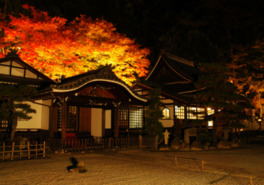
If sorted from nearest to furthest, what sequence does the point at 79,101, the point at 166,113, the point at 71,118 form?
the point at 79,101, the point at 71,118, the point at 166,113

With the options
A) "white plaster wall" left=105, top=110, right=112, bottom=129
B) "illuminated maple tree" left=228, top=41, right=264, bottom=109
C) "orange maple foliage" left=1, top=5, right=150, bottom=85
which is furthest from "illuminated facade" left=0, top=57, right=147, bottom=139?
"illuminated maple tree" left=228, top=41, right=264, bottom=109

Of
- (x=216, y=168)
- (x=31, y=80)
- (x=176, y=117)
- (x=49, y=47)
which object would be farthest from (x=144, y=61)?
(x=216, y=168)

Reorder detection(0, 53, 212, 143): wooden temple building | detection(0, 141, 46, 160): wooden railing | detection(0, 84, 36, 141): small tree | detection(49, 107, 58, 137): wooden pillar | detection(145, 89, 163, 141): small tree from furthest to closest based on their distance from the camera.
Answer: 1. detection(145, 89, 163, 141): small tree
2. detection(49, 107, 58, 137): wooden pillar
3. detection(0, 53, 212, 143): wooden temple building
4. detection(0, 84, 36, 141): small tree
5. detection(0, 141, 46, 160): wooden railing

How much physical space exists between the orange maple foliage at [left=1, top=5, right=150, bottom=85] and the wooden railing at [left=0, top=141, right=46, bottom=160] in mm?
9685

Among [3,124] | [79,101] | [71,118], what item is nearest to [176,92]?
[71,118]

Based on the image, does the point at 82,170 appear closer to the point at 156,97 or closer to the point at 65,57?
the point at 156,97

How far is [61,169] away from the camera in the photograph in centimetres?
1014

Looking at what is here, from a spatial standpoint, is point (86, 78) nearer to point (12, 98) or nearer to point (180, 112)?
point (12, 98)

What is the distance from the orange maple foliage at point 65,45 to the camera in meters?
21.4

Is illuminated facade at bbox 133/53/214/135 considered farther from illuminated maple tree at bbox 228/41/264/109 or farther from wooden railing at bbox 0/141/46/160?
wooden railing at bbox 0/141/46/160

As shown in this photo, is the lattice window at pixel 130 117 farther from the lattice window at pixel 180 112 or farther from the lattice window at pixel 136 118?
the lattice window at pixel 180 112

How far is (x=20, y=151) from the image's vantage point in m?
12.5

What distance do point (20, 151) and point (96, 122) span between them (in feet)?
24.7

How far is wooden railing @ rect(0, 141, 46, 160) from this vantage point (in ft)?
40.4
